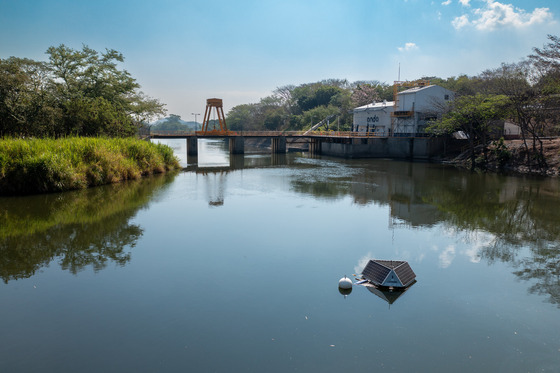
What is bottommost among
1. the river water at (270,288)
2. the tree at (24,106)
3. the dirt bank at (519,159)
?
the river water at (270,288)

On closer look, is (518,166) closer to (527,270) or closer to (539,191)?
(539,191)

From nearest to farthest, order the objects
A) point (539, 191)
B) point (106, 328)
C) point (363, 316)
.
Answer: point (106, 328) → point (363, 316) → point (539, 191)

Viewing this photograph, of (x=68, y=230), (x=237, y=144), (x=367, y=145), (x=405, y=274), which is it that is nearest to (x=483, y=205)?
(x=405, y=274)

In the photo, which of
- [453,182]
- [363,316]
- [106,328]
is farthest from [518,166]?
[106,328]

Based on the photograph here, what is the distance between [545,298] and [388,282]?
10.8 feet

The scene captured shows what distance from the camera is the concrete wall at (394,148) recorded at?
42.1 meters

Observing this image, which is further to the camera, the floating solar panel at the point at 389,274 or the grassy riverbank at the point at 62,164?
the grassy riverbank at the point at 62,164

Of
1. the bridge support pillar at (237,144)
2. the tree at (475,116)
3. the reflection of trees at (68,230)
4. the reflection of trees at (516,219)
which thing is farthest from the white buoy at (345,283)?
the bridge support pillar at (237,144)

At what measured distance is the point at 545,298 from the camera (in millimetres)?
8406

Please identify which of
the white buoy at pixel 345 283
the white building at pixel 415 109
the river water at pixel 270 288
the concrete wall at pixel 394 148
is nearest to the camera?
the river water at pixel 270 288

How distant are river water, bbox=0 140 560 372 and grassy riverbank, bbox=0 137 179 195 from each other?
1.44 meters

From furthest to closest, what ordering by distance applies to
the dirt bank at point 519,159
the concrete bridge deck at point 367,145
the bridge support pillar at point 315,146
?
the bridge support pillar at point 315,146
the concrete bridge deck at point 367,145
the dirt bank at point 519,159

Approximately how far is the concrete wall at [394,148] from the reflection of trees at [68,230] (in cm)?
2904

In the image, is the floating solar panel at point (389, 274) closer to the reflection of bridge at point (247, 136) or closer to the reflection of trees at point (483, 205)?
the reflection of trees at point (483, 205)
